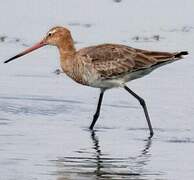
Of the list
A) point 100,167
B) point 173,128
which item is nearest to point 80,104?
point 173,128

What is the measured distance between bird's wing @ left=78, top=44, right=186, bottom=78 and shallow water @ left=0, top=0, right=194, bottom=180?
0.67m

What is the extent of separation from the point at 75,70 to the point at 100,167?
309 cm

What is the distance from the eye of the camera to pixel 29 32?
2067 cm

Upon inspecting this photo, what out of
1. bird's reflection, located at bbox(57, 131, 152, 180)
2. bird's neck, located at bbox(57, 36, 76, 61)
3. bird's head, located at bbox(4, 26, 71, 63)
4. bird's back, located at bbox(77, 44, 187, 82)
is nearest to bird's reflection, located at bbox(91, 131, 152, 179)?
bird's reflection, located at bbox(57, 131, 152, 180)

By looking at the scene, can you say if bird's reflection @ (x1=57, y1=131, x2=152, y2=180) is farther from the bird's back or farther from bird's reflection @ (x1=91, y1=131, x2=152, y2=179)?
the bird's back

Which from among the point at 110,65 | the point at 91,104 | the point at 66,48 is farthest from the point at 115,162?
the point at 91,104

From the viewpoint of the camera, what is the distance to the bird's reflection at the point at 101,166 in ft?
37.5

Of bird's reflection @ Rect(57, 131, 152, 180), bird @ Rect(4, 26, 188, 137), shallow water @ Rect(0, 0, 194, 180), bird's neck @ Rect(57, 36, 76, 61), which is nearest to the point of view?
bird's reflection @ Rect(57, 131, 152, 180)

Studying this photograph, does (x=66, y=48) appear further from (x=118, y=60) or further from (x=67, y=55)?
(x=118, y=60)

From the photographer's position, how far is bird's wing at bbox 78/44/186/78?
48.0 ft

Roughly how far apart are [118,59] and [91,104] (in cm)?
115

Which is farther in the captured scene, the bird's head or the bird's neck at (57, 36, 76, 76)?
the bird's head

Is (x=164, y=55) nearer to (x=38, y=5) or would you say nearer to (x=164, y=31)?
(x=164, y=31)

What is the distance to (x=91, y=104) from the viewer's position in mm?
15664
